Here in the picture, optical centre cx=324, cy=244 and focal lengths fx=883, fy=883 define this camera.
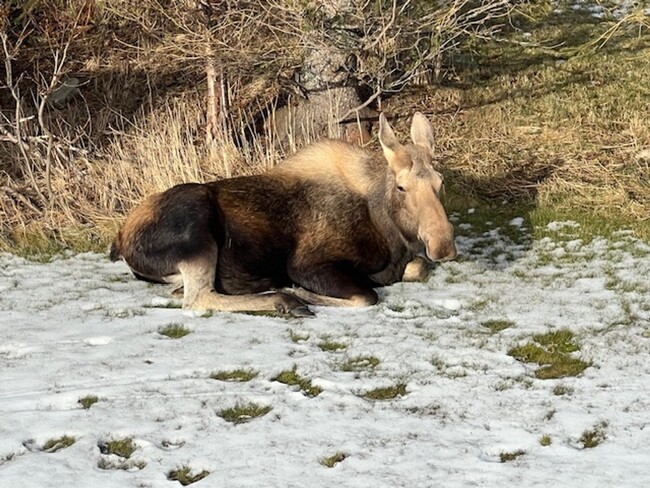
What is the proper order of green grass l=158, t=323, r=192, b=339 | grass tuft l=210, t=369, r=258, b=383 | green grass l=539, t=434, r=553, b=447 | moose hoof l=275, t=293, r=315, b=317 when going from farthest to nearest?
1. moose hoof l=275, t=293, r=315, b=317
2. green grass l=158, t=323, r=192, b=339
3. grass tuft l=210, t=369, r=258, b=383
4. green grass l=539, t=434, r=553, b=447

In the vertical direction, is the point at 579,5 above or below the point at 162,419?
above

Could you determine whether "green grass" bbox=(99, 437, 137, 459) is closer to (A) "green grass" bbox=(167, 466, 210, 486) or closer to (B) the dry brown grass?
(A) "green grass" bbox=(167, 466, 210, 486)

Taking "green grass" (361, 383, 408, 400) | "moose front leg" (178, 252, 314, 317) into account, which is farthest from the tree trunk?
"green grass" (361, 383, 408, 400)

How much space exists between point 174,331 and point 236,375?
0.95 metres

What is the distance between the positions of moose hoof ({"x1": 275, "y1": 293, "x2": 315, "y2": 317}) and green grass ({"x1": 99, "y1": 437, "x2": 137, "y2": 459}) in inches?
85.0

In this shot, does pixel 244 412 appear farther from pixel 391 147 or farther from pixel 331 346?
pixel 391 147

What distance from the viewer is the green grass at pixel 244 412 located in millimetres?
4613

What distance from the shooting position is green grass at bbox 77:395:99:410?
15.7 feet

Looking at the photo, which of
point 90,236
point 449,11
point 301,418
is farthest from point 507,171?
point 301,418

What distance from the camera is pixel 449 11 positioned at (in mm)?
9625

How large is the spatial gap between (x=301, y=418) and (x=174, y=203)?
9.16 ft

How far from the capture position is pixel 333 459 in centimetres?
413

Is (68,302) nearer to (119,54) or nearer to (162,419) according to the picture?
(162,419)

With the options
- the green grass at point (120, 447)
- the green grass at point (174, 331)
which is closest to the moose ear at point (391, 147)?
→ the green grass at point (174, 331)
